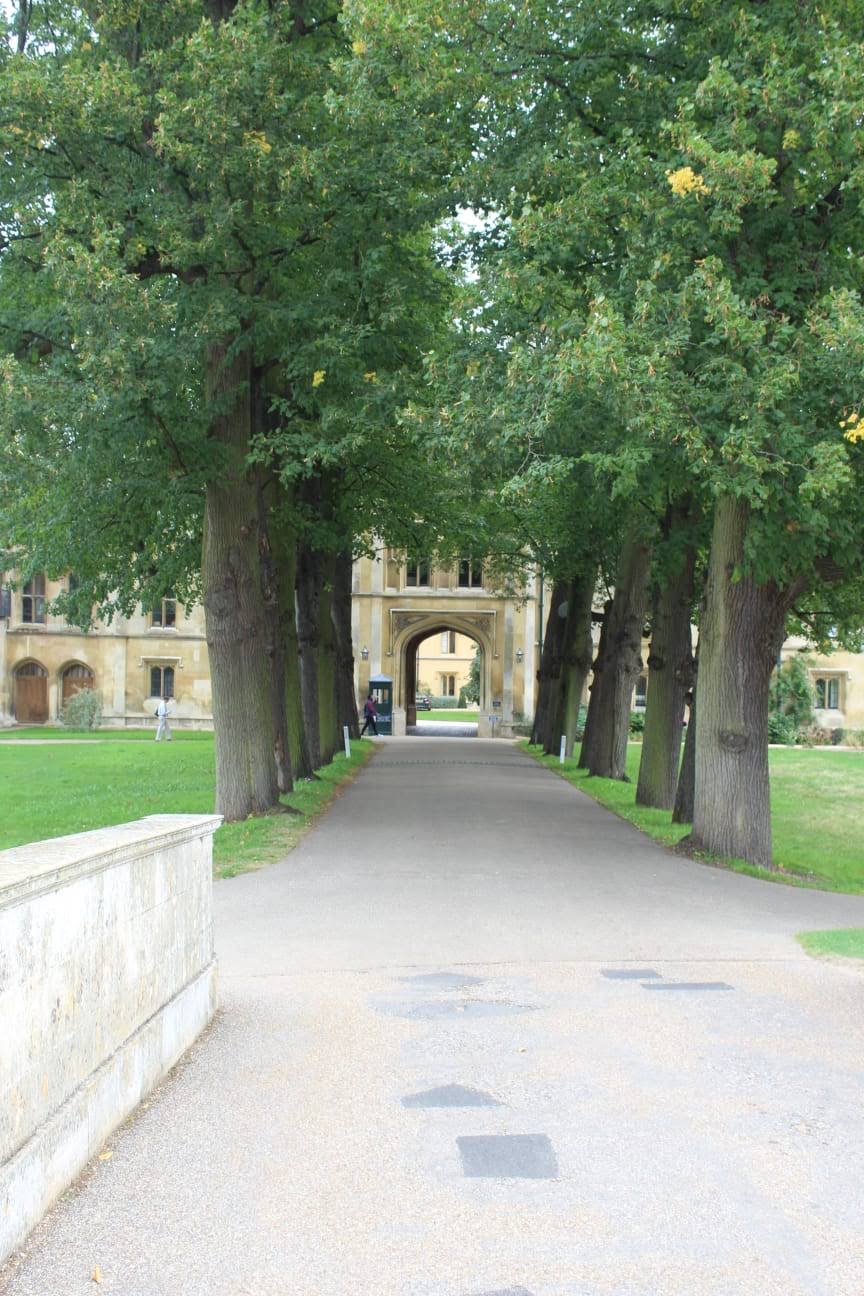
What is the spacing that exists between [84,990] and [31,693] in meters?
58.9

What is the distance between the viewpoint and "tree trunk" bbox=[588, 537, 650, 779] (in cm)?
2684

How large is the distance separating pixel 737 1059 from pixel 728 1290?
270cm

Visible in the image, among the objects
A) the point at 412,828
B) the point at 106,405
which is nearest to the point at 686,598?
the point at 412,828

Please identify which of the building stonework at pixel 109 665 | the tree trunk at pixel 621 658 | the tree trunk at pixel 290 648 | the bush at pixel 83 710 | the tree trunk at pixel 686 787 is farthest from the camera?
the building stonework at pixel 109 665

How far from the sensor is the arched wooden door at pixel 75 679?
61656 mm

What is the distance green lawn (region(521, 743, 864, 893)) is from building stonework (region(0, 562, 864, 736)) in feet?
59.0

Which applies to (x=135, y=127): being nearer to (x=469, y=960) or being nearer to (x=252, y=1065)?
(x=469, y=960)

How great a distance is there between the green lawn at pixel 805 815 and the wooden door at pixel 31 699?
27.9 m

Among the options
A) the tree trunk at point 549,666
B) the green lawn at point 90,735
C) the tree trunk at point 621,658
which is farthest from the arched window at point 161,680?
the tree trunk at point 621,658

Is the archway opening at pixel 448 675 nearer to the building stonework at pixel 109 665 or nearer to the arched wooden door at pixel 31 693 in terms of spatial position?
the building stonework at pixel 109 665

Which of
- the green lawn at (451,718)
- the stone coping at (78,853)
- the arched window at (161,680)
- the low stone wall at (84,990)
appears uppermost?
the arched window at (161,680)

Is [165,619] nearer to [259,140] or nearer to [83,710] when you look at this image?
[83,710]

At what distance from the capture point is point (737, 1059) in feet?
21.4

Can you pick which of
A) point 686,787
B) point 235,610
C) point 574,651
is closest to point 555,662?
point 574,651
